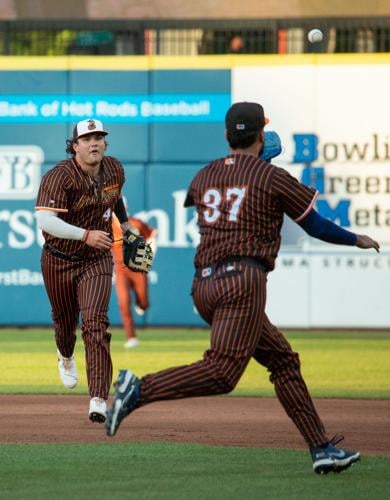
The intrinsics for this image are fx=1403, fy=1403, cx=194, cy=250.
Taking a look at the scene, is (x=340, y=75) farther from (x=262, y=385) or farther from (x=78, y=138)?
(x=78, y=138)

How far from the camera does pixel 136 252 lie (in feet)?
31.9

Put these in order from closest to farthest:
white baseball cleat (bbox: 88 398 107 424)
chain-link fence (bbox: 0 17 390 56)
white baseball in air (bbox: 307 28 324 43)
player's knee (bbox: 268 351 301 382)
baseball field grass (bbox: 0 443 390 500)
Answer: baseball field grass (bbox: 0 443 390 500) → player's knee (bbox: 268 351 301 382) → white baseball cleat (bbox: 88 398 107 424) → white baseball in air (bbox: 307 28 324 43) → chain-link fence (bbox: 0 17 390 56)

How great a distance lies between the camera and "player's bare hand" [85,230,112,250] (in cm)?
Answer: 869

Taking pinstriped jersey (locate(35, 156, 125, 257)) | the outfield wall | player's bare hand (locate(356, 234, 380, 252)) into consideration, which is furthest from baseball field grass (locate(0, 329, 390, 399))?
player's bare hand (locate(356, 234, 380, 252))

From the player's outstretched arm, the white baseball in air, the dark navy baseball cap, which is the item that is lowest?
the player's outstretched arm

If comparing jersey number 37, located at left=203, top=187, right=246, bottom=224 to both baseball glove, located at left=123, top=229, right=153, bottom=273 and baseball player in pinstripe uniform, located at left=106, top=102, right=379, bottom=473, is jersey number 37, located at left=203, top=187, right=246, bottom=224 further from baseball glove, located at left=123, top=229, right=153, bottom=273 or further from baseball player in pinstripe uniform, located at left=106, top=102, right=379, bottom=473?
baseball glove, located at left=123, top=229, right=153, bottom=273

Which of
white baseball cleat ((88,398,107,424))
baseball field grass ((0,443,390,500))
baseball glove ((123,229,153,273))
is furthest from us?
baseball glove ((123,229,153,273))

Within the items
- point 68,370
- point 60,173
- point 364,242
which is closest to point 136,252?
point 60,173

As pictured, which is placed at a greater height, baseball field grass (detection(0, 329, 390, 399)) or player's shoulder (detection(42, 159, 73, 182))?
player's shoulder (detection(42, 159, 73, 182))

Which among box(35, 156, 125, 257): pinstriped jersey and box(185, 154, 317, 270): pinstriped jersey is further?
box(35, 156, 125, 257): pinstriped jersey

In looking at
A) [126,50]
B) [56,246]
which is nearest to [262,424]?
[56,246]

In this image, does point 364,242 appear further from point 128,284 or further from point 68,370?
point 128,284

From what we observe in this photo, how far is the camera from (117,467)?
7762 millimetres

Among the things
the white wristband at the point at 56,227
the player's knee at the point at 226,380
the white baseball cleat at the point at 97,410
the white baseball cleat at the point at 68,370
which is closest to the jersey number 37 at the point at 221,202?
the player's knee at the point at 226,380
